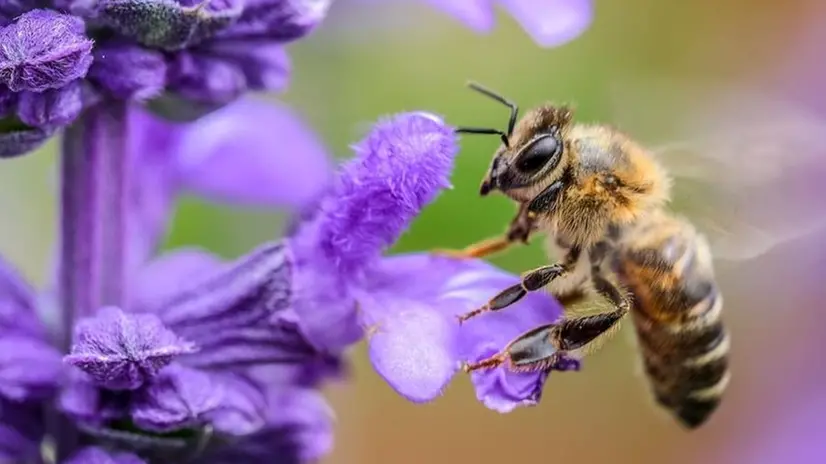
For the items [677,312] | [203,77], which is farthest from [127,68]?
[677,312]

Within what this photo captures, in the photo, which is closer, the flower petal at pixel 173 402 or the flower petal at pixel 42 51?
the flower petal at pixel 42 51

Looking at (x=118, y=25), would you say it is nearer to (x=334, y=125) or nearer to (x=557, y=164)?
(x=557, y=164)

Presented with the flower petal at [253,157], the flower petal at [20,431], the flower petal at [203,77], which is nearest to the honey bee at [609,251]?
the flower petal at [203,77]

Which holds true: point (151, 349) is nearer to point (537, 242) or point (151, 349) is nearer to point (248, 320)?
point (248, 320)

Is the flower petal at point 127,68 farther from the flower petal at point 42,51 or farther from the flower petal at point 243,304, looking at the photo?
the flower petal at point 243,304

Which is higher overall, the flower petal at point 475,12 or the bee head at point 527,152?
the flower petal at point 475,12

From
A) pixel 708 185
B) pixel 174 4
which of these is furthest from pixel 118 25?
pixel 708 185

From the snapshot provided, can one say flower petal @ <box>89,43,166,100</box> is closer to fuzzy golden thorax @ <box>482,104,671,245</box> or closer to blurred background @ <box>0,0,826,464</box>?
fuzzy golden thorax @ <box>482,104,671,245</box>
